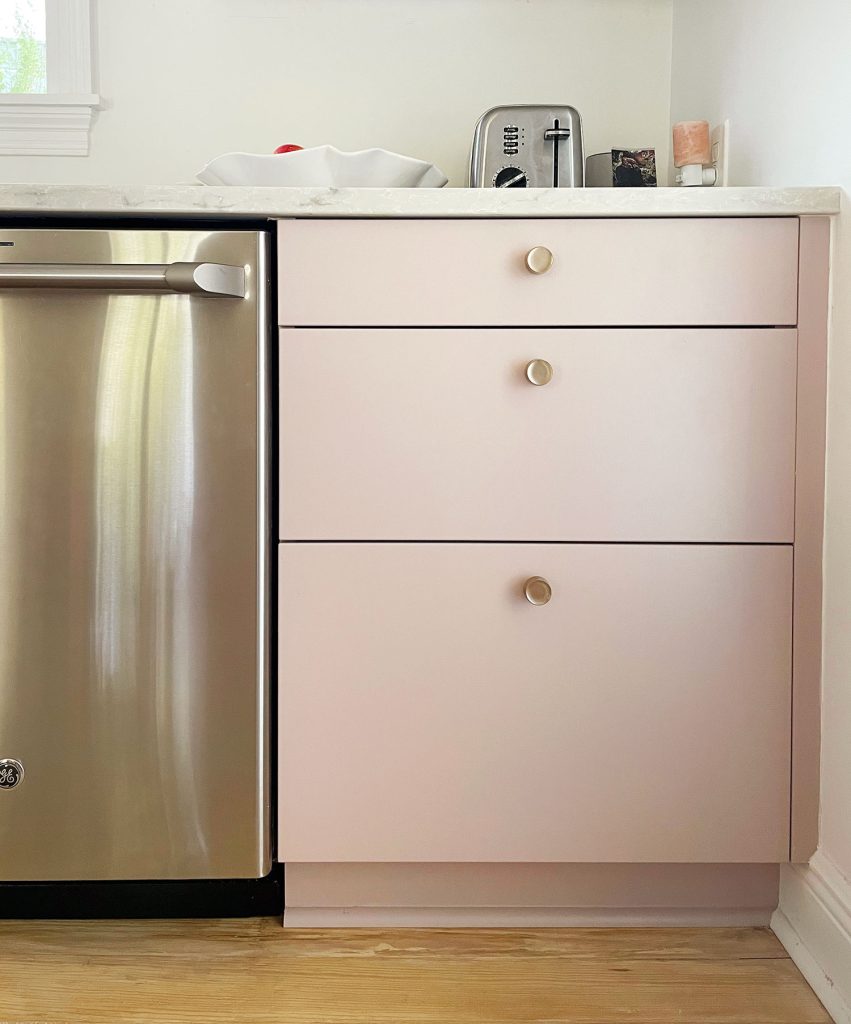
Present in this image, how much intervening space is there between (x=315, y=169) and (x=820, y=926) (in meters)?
1.16

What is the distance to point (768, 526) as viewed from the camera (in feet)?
3.73

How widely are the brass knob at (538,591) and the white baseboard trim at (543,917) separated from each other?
0.43 meters

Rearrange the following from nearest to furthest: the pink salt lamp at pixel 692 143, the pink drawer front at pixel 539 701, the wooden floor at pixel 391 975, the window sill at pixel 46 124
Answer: the wooden floor at pixel 391 975, the pink drawer front at pixel 539 701, the pink salt lamp at pixel 692 143, the window sill at pixel 46 124

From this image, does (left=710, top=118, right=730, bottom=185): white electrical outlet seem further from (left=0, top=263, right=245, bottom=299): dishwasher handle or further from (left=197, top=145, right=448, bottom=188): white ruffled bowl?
(left=0, top=263, right=245, bottom=299): dishwasher handle

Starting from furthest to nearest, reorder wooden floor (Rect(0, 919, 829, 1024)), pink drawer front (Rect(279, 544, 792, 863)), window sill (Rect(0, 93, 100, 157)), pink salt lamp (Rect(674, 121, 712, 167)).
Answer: window sill (Rect(0, 93, 100, 157)) → pink salt lamp (Rect(674, 121, 712, 167)) → pink drawer front (Rect(279, 544, 792, 863)) → wooden floor (Rect(0, 919, 829, 1024))

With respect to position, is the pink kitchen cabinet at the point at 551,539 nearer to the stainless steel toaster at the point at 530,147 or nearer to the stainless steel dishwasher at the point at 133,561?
the stainless steel dishwasher at the point at 133,561

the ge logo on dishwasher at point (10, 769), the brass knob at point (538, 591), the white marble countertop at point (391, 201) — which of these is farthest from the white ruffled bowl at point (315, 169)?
the ge logo on dishwasher at point (10, 769)

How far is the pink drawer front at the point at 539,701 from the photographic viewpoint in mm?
1140

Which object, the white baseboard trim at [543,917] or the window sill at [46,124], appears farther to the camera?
the window sill at [46,124]

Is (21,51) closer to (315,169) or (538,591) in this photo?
(315,169)

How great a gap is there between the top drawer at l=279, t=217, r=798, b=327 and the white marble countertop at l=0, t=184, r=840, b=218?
2cm

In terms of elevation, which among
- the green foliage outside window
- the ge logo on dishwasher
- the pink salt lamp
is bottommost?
the ge logo on dishwasher

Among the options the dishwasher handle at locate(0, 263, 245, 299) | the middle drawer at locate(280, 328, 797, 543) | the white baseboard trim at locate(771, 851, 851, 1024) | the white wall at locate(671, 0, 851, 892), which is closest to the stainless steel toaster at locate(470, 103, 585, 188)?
the white wall at locate(671, 0, 851, 892)

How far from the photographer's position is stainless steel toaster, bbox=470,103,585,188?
1.42 m
